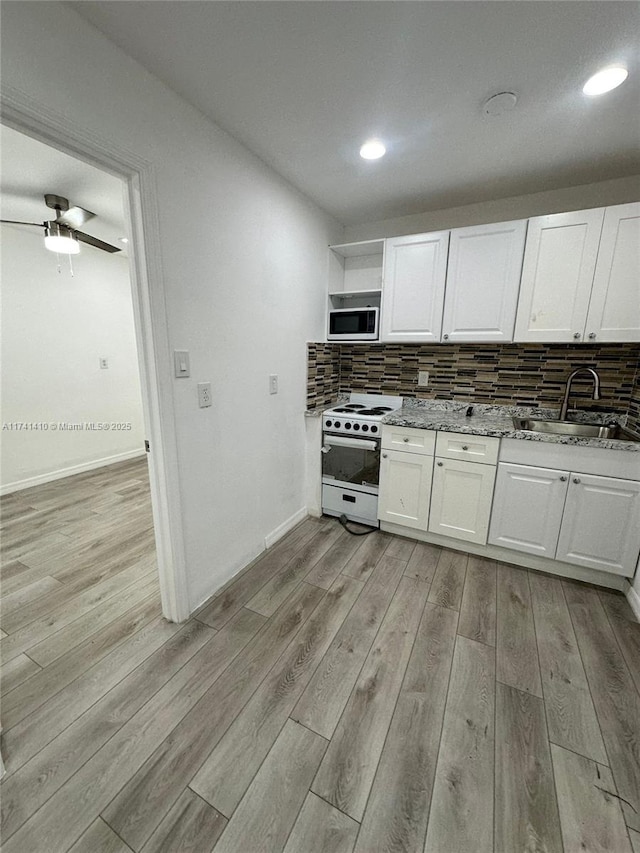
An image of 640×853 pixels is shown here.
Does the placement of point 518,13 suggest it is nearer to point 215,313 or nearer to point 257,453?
point 215,313

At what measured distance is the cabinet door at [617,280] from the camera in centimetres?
189

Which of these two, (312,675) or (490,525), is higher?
(490,525)

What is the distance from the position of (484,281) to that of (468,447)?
1.15m

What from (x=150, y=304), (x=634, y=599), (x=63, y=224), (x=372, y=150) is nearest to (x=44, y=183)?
(x=63, y=224)

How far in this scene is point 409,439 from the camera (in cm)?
236

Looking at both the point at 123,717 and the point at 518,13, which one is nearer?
the point at 518,13

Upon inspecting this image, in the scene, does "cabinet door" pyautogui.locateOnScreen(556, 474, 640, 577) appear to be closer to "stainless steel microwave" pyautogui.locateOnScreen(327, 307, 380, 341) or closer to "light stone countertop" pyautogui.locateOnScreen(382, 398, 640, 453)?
"light stone countertop" pyautogui.locateOnScreen(382, 398, 640, 453)

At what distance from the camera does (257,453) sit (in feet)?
7.20

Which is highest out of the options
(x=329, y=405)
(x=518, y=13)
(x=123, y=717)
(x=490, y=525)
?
(x=518, y=13)

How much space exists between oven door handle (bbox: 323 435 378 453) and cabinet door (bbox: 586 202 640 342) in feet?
5.07

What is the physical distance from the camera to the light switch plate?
5.06ft

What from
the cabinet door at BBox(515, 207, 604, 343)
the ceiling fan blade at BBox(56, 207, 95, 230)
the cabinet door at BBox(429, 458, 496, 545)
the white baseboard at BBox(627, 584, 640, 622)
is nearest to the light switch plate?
the ceiling fan blade at BBox(56, 207, 95, 230)

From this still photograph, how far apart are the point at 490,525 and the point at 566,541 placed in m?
0.42

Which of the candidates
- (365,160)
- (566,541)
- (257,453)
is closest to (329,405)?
(257,453)
